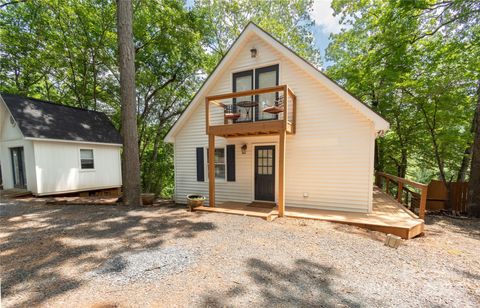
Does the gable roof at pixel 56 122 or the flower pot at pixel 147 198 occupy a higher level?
the gable roof at pixel 56 122

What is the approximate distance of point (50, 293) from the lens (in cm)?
259

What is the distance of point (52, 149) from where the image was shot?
32.0 feet

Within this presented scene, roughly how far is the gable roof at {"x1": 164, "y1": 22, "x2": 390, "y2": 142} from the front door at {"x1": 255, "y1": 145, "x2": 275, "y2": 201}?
2.77 m

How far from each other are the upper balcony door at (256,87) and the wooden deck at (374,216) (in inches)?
129

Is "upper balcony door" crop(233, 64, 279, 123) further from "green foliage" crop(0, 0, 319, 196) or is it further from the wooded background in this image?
"green foliage" crop(0, 0, 319, 196)

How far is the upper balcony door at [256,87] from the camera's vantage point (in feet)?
24.5

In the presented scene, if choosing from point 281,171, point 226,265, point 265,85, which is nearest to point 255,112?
point 265,85

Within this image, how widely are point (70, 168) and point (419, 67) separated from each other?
1706 centimetres

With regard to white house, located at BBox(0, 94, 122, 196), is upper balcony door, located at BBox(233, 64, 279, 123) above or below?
above

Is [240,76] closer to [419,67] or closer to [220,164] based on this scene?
[220,164]

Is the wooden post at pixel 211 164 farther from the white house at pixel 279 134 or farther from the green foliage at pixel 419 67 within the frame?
the green foliage at pixel 419 67

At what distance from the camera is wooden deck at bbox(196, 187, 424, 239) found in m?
5.08

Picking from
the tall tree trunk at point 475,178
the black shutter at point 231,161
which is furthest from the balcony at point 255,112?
the tall tree trunk at point 475,178

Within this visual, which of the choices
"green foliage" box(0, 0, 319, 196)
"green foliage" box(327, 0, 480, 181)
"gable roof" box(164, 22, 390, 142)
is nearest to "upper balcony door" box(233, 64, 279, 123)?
"gable roof" box(164, 22, 390, 142)
